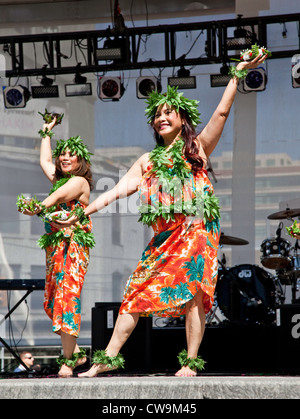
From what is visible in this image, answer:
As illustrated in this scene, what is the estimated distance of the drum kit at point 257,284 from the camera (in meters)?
6.68

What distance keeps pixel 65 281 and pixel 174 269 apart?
116cm

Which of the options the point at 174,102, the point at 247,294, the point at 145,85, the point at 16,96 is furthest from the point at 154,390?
the point at 16,96

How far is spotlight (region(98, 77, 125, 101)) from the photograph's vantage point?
7.30 m

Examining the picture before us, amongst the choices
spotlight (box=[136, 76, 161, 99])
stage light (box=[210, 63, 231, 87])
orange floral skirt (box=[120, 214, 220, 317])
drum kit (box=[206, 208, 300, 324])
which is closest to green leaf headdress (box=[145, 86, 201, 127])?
orange floral skirt (box=[120, 214, 220, 317])

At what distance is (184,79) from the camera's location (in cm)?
716

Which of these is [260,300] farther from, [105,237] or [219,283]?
[105,237]

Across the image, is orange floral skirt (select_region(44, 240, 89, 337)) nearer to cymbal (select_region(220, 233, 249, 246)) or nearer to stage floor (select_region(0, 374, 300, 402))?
stage floor (select_region(0, 374, 300, 402))

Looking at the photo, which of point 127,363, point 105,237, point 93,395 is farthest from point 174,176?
point 105,237

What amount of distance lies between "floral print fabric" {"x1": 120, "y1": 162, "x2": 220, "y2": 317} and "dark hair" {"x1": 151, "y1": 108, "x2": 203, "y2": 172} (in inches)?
3.2

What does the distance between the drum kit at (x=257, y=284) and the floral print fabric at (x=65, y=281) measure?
2.64 m

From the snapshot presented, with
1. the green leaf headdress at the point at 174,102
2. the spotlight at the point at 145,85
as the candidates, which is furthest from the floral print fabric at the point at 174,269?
the spotlight at the point at 145,85

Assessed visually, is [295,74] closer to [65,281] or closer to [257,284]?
[257,284]

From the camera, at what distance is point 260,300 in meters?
6.72
